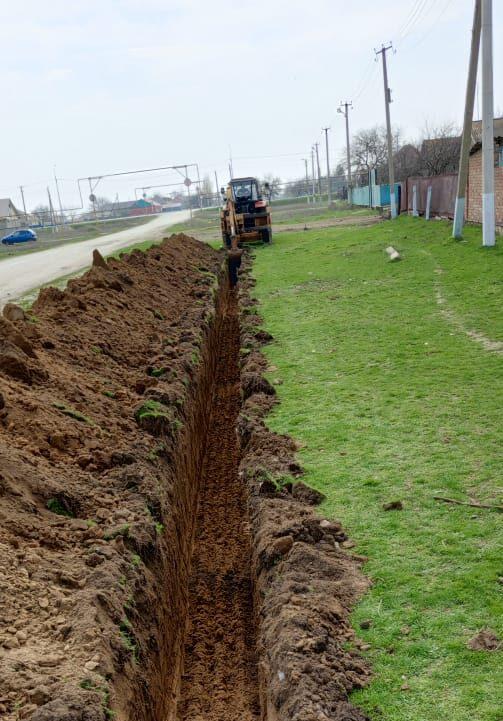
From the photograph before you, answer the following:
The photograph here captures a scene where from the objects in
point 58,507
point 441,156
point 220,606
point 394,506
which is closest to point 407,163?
point 441,156

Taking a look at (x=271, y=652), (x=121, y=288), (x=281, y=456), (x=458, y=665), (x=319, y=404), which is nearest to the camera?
(x=458, y=665)

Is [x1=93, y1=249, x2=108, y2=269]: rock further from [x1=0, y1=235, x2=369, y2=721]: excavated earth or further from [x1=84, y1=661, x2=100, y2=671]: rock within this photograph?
[x1=84, y1=661, x2=100, y2=671]: rock

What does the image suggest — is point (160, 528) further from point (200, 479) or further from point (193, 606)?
point (200, 479)

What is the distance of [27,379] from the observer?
8203mm

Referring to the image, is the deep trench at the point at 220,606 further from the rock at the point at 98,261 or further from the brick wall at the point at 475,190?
the brick wall at the point at 475,190

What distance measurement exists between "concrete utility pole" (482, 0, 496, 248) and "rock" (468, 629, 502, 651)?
1694cm

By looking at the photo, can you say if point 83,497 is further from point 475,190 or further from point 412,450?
point 475,190

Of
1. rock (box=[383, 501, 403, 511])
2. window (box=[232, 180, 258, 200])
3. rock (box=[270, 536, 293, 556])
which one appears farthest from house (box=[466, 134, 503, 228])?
rock (box=[270, 536, 293, 556])

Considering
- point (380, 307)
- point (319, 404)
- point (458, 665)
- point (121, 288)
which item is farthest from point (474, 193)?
point (458, 665)

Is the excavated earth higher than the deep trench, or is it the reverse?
the excavated earth

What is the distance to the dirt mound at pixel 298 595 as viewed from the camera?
14.0 ft

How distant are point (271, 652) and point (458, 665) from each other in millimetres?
1168

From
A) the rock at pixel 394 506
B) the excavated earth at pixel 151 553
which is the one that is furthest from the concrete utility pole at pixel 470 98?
the rock at pixel 394 506

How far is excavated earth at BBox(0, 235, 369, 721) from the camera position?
14.2 feet
